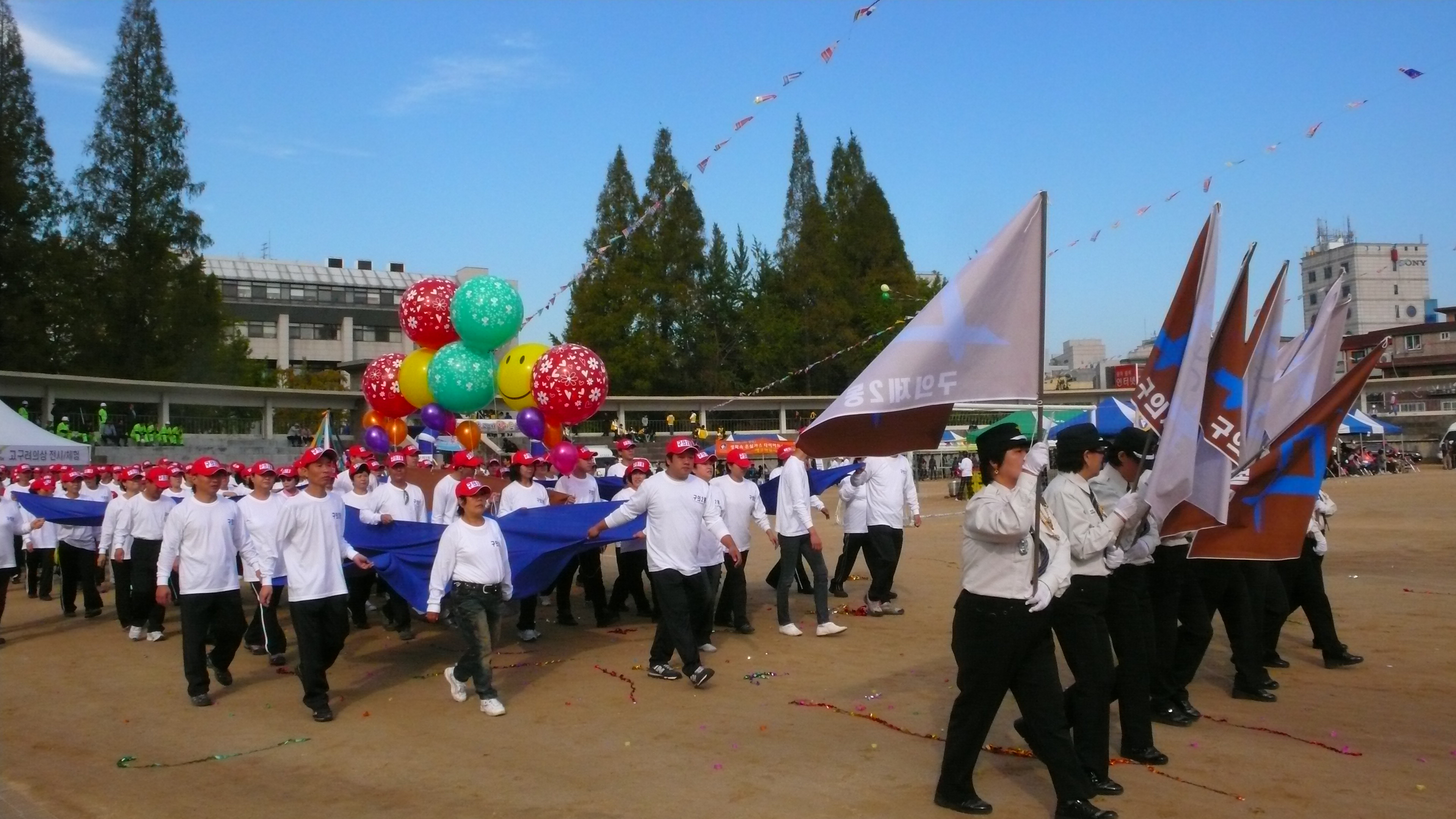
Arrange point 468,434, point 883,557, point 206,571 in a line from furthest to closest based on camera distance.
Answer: point 468,434, point 883,557, point 206,571

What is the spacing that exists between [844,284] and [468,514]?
5080cm

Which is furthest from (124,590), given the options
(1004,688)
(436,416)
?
(1004,688)

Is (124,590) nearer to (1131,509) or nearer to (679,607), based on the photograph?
(679,607)

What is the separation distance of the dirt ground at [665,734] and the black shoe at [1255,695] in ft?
0.36

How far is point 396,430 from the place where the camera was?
599 inches

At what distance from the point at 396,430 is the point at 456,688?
7839 mm

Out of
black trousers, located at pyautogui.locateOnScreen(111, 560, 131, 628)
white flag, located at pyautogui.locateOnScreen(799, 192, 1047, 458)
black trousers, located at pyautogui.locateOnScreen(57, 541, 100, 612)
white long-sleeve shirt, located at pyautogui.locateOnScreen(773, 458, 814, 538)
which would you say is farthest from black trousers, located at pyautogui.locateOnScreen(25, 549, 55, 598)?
white flag, located at pyautogui.locateOnScreen(799, 192, 1047, 458)

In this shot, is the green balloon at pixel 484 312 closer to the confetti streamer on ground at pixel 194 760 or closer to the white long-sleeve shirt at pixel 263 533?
the white long-sleeve shirt at pixel 263 533

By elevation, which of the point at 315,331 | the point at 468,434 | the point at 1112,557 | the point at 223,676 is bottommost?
the point at 223,676

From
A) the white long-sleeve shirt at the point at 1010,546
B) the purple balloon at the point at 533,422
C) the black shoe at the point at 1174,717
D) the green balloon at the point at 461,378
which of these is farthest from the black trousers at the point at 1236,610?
the green balloon at the point at 461,378

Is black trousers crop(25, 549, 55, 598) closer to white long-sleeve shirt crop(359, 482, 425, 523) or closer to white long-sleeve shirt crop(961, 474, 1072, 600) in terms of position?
white long-sleeve shirt crop(359, 482, 425, 523)

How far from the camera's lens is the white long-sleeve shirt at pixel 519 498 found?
10609mm

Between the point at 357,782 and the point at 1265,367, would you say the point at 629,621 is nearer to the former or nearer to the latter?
the point at 357,782

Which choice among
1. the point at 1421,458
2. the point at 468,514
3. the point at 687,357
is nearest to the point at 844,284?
the point at 687,357
